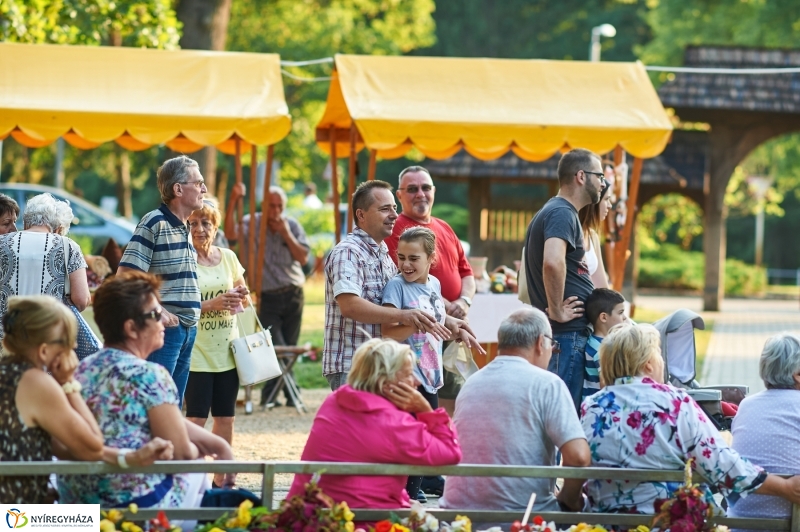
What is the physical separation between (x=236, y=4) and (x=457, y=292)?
25450mm

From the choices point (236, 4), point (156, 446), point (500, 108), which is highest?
point (236, 4)

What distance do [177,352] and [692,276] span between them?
29686mm

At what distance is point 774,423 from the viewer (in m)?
4.72

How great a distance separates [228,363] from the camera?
6.36 metres

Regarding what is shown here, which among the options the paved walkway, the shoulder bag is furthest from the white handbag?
the paved walkway

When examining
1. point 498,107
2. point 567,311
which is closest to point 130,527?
point 567,311

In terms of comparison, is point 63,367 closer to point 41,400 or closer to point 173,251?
point 41,400

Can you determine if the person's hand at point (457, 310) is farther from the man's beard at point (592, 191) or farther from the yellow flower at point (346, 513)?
the yellow flower at point (346, 513)

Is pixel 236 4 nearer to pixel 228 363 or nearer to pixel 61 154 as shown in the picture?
pixel 61 154

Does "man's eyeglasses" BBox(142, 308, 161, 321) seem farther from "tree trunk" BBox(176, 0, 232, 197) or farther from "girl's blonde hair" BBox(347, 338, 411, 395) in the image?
"tree trunk" BBox(176, 0, 232, 197)

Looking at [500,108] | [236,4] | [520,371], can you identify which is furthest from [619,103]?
[236,4]

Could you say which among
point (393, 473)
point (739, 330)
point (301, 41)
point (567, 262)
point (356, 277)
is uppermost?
point (301, 41)

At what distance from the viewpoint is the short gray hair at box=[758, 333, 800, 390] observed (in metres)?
4.71

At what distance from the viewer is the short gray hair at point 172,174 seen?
5773 mm
